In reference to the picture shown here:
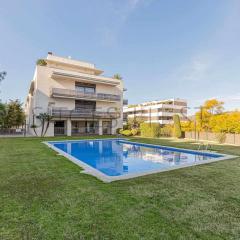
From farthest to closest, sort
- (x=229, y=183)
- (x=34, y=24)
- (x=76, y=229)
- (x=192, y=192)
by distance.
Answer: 1. (x=34, y=24)
2. (x=229, y=183)
3. (x=192, y=192)
4. (x=76, y=229)

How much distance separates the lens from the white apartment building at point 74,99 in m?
25.9

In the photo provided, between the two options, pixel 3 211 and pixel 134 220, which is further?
pixel 3 211

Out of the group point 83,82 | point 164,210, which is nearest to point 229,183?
point 164,210

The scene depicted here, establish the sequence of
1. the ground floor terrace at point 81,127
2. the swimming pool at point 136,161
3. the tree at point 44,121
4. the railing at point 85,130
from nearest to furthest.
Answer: the swimming pool at point 136,161 < the tree at point 44,121 < the ground floor terrace at point 81,127 < the railing at point 85,130

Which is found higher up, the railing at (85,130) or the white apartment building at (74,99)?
the white apartment building at (74,99)

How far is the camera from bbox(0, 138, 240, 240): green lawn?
313 cm

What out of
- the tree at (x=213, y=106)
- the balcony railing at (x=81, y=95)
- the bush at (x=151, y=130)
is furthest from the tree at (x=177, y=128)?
the balcony railing at (x=81, y=95)

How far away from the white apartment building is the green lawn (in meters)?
20.6

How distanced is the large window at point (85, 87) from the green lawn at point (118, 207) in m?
23.5

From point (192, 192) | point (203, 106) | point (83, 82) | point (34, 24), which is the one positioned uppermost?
point (34, 24)

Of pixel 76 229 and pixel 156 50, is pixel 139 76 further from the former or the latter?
pixel 76 229

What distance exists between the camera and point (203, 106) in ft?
102

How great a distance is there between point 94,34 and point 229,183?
2151 cm

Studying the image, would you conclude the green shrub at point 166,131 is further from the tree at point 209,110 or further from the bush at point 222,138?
the bush at point 222,138
